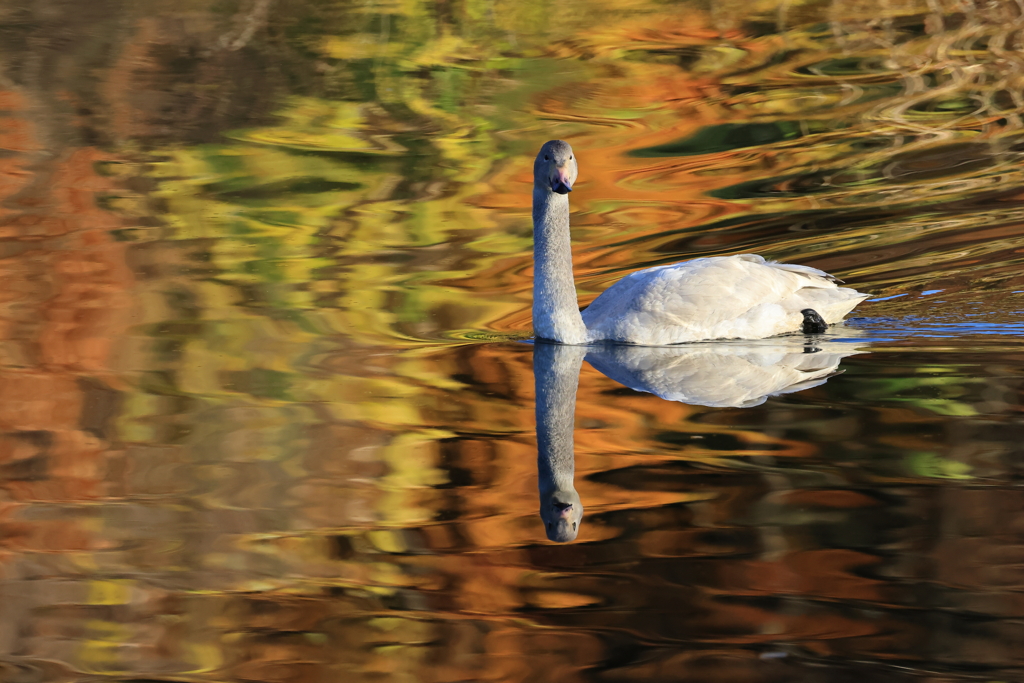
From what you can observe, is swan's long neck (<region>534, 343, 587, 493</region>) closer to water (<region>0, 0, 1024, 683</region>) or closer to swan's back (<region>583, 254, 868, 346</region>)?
water (<region>0, 0, 1024, 683</region>)

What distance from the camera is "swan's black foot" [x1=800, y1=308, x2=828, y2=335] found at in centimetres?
779

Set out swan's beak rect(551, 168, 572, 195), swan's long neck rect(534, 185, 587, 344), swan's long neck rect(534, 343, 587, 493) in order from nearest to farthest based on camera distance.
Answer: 1. swan's long neck rect(534, 343, 587, 493)
2. swan's beak rect(551, 168, 572, 195)
3. swan's long neck rect(534, 185, 587, 344)

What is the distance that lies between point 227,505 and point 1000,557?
2.84m

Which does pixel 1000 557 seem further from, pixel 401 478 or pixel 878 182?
pixel 878 182

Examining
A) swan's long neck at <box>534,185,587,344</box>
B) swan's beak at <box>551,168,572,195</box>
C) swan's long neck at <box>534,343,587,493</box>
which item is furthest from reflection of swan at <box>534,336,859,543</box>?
swan's beak at <box>551,168,572,195</box>

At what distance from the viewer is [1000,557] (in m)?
4.27

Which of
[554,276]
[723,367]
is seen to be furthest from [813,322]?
[554,276]

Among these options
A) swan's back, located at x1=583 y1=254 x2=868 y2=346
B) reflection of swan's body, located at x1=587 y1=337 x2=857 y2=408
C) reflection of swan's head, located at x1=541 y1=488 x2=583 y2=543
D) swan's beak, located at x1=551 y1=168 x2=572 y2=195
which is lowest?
reflection of swan's body, located at x1=587 y1=337 x2=857 y2=408

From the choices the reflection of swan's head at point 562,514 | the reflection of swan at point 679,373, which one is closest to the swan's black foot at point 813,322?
the reflection of swan at point 679,373

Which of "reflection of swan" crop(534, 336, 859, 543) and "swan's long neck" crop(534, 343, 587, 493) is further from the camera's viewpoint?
"reflection of swan" crop(534, 336, 859, 543)

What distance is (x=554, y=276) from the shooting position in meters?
7.84

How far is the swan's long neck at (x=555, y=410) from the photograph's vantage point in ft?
17.4

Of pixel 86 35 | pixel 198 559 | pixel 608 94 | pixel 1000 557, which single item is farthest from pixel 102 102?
pixel 1000 557

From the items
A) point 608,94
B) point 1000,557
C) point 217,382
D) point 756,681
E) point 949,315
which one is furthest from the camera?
point 608,94
